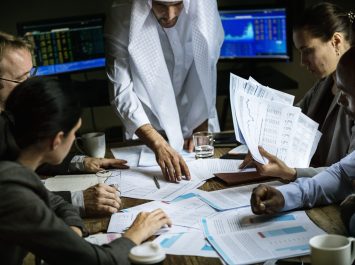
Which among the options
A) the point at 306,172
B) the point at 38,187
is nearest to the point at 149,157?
the point at 306,172

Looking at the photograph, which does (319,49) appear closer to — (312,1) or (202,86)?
(202,86)

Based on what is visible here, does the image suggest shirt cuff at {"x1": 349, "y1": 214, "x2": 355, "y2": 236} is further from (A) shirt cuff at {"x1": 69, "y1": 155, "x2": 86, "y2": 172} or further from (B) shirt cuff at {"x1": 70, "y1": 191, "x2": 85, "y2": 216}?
(A) shirt cuff at {"x1": 69, "y1": 155, "x2": 86, "y2": 172}

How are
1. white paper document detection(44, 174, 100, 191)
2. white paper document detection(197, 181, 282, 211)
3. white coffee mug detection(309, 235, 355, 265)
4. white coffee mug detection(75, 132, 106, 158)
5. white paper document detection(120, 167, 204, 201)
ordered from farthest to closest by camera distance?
1. white coffee mug detection(75, 132, 106, 158)
2. white paper document detection(44, 174, 100, 191)
3. white paper document detection(120, 167, 204, 201)
4. white paper document detection(197, 181, 282, 211)
5. white coffee mug detection(309, 235, 355, 265)

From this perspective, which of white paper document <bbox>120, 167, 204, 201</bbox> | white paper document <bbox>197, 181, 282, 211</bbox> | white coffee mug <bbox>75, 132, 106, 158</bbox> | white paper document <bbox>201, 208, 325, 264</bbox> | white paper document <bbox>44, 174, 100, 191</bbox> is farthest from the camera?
white coffee mug <bbox>75, 132, 106, 158</bbox>

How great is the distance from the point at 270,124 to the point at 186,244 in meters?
0.57

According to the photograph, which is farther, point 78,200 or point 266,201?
point 78,200

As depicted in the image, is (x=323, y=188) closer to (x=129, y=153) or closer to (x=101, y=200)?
(x=101, y=200)

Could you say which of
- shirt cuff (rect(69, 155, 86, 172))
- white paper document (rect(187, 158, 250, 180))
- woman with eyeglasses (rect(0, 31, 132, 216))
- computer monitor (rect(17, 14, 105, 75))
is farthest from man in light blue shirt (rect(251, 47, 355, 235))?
computer monitor (rect(17, 14, 105, 75))

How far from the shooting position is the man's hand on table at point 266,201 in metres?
1.45

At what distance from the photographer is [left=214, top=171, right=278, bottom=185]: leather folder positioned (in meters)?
1.72

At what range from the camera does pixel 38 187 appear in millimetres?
1172

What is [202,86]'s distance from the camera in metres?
2.28

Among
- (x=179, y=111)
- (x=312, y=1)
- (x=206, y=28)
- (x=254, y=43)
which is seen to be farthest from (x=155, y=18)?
(x=312, y=1)

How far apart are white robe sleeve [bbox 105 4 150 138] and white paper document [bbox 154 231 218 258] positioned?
0.76m
